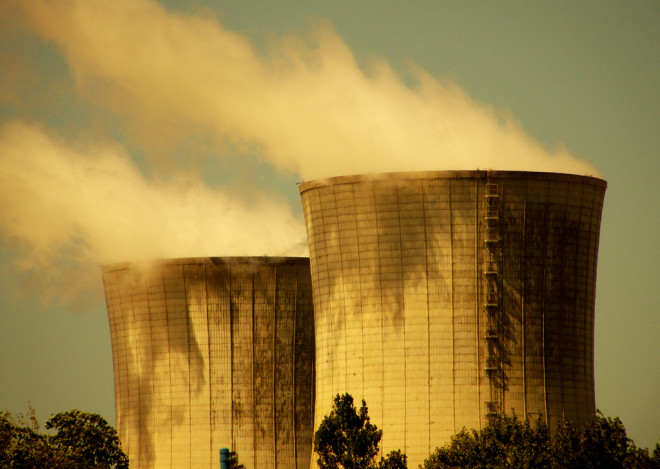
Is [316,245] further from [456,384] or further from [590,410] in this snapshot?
[590,410]

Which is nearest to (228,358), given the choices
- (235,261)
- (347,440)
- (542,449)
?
(235,261)

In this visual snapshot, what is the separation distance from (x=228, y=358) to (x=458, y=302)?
46.2ft

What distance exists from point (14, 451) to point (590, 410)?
19.6m

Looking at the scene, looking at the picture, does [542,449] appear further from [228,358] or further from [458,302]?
[228,358]

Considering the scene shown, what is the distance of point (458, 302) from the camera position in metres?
52.1

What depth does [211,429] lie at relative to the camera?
207 ft

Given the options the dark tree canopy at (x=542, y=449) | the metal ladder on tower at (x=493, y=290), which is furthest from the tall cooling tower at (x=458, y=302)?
the dark tree canopy at (x=542, y=449)

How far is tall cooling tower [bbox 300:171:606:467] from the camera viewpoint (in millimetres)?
51906

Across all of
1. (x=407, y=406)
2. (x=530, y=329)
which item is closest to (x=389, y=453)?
(x=407, y=406)

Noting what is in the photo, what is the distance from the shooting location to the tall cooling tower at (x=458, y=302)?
170ft

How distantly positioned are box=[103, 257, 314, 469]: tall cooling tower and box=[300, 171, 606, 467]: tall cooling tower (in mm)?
10369

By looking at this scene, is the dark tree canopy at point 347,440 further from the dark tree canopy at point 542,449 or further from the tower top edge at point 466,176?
the tower top edge at point 466,176

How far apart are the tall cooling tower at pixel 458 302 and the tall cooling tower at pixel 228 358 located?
1037cm

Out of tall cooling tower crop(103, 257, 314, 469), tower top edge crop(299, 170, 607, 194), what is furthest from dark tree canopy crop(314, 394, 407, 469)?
tall cooling tower crop(103, 257, 314, 469)
